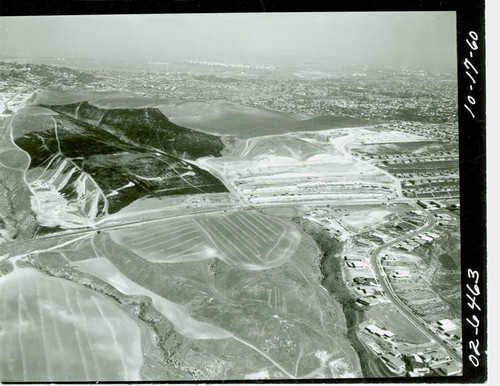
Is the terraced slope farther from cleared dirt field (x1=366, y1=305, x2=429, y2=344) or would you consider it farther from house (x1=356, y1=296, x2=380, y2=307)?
cleared dirt field (x1=366, y1=305, x2=429, y2=344)

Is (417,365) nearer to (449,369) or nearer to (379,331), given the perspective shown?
(449,369)

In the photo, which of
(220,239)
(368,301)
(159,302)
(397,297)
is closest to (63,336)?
(159,302)

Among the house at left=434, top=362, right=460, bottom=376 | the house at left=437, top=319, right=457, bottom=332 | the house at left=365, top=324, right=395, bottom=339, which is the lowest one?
the house at left=434, top=362, right=460, bottom=376

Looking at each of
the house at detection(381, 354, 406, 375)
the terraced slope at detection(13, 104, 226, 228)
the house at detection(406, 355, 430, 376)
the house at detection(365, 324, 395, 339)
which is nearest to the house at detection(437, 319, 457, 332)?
the house at detection(406, 355, 430, 376)

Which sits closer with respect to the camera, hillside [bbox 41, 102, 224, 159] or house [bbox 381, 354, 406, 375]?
house [bbox 381, 354, 406, 375]

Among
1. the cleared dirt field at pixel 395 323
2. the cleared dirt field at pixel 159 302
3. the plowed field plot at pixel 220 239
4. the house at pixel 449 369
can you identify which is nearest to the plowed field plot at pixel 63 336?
the cleared dirt field at pixel 159 302

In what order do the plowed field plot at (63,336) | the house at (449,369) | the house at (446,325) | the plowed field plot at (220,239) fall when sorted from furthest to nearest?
the plowed field plot at (220,239), the house at (446,325), the house at (449,369), the plowed field plot at (63,336)

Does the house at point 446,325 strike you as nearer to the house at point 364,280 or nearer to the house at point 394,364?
the house at point 394,364
